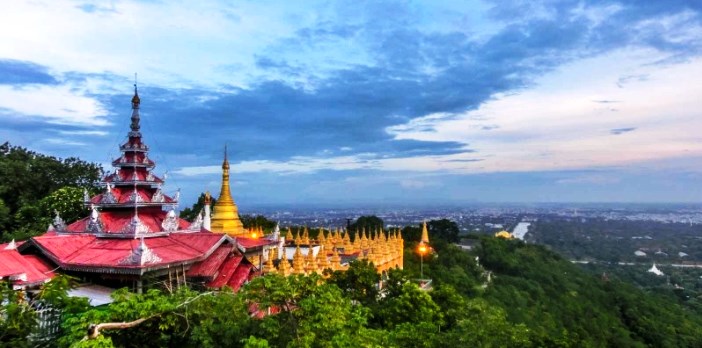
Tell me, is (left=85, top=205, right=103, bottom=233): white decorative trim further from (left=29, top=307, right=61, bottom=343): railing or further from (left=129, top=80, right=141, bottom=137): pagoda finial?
(left=29, top=307, right=61, bottom=343): railing

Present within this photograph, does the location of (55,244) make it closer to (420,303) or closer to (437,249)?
(420,303)

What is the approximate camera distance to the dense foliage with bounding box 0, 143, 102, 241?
1278 inches

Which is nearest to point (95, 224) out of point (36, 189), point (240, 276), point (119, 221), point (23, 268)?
point (119, 221)

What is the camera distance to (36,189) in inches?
1538

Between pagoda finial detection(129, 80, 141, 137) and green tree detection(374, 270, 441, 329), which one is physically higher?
pagoda finial detection(129, 80, 141, 137)

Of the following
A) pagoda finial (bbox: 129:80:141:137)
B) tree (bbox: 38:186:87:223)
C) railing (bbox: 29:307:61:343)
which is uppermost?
pagoda finial (bbox: 129:80:141:137)

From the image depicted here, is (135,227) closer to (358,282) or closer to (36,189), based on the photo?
(358,282)

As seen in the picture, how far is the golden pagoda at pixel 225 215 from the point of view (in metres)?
32.6

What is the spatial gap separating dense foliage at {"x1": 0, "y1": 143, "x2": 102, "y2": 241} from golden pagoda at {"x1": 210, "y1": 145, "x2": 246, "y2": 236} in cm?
857

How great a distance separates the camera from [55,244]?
59.6 feet

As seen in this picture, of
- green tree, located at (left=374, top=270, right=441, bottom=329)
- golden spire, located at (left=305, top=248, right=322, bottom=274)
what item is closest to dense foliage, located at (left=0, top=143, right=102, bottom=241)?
golden spire, located at (left=305, top=248, right=322, bottom=274)

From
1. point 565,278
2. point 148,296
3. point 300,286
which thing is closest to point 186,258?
point 148,296

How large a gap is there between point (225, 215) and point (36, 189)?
17.5 m

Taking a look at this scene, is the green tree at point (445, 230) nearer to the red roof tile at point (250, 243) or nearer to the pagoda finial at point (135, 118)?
the red roof tile at point (250, 243)
